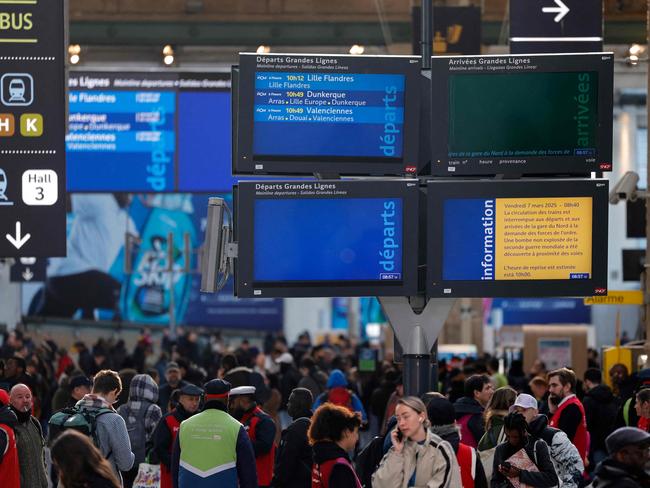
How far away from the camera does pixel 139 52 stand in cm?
3209

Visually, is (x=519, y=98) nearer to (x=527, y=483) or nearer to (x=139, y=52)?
(x=527, y=483)

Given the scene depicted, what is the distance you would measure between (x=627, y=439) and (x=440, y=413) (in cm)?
175

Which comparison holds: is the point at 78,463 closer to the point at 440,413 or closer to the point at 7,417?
the point at 440,413

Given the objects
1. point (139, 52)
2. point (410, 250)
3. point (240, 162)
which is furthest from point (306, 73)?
point (139, 52)

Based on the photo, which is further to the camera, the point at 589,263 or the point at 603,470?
the point at 589,263

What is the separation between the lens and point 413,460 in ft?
22.0

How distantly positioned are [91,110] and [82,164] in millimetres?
702

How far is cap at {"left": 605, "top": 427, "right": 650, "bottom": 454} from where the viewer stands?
6172 millimetres

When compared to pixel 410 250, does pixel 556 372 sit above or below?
below

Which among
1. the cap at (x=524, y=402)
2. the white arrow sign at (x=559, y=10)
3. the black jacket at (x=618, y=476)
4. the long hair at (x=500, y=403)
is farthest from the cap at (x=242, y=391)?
the white arrow sign at (x=559, y=10)

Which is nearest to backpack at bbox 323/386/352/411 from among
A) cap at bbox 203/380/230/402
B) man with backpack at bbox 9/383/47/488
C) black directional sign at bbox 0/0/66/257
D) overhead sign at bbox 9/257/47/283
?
black directional sign at bbox 0/0/66/257

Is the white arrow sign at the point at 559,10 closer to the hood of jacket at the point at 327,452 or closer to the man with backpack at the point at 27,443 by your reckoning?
the man with backpack at the point at 27,443

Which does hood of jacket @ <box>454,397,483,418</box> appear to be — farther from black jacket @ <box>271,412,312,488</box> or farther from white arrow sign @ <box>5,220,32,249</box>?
white arrow sign @ <box>5,220,32,249</box>

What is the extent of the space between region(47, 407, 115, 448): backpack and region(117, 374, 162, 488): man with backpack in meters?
2.17
